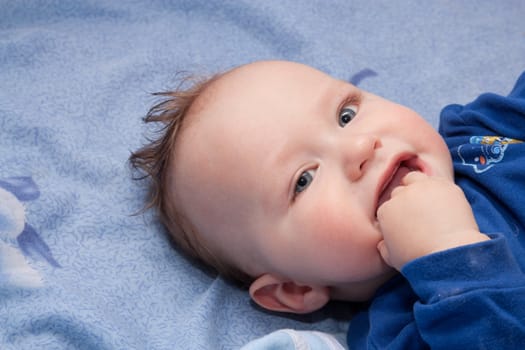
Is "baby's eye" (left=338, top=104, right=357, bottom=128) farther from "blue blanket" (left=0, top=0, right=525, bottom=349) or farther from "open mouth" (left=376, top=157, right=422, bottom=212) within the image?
"blue blanket" (left=0, top=0, right=525, bottom=349)

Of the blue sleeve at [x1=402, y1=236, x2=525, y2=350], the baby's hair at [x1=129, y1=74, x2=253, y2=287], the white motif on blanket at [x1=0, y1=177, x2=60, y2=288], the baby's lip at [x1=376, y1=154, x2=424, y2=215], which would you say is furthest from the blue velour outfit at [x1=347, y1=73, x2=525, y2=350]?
the white motif on blanket at [x1=0, y1=177, x2=60, y2=288]

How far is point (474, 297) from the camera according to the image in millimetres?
806

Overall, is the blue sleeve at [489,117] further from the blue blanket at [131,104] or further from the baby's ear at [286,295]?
the baby's ear at [286,295]

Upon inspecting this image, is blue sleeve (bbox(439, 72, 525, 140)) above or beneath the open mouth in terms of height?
above

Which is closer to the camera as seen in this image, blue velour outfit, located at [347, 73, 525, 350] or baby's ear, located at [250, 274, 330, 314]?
blue velour outfit, located at [347, 73, 525, 350]

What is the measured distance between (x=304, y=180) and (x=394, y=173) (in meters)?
0.13

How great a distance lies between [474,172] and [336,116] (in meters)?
0.24

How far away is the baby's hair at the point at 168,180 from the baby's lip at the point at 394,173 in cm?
29

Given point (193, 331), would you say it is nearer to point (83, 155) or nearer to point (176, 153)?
point (176, 153)

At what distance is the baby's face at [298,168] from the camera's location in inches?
37.1

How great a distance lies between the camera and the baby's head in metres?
0.95

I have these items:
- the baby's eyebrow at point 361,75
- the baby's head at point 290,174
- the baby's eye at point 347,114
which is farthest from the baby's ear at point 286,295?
the baby's eyebrow at point 361,75

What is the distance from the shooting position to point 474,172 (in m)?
1.06

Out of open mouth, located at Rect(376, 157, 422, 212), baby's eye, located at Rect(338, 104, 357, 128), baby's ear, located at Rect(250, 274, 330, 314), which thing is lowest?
baby's ear, located at Rect(250, 274, 330, 314)
